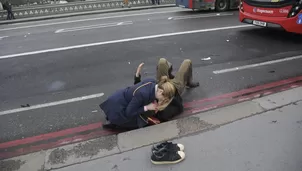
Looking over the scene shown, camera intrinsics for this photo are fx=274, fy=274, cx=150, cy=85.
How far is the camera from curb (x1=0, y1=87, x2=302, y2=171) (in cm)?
322

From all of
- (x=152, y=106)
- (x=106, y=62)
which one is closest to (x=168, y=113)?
(x=152, y=106)

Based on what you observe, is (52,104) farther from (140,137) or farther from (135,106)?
(140,137)

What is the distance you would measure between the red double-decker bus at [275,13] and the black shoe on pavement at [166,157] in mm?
5869

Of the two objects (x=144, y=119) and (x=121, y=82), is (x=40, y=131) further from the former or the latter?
(x=121, y=82)

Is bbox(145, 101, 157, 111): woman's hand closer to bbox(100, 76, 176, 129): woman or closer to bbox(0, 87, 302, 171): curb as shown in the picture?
bbox(100, 76, 176, 129): woman

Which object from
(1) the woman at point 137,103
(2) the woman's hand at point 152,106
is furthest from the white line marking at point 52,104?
(2) the woman's hand at point 152,106

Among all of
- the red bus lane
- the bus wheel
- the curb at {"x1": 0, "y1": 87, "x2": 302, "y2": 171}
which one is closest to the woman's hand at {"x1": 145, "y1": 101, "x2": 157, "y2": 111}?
the curb at {"x1": 0, "y1": 87, "x2": 302, "y2": 171}

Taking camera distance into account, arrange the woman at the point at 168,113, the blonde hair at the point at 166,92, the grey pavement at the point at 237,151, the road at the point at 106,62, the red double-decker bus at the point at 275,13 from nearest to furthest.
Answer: the grey pavement at the point at 237,151, the blonde hair at the point at 166,92, the woman at the point at 168,113, the road at the point at 106,62, the red double-decker bus at the point at 275,13

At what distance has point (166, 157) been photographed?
301cm

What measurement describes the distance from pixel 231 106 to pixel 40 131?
2898 mm

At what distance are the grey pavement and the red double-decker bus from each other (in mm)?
4373

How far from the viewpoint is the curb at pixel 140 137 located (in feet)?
10.6

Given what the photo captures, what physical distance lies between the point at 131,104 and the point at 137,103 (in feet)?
0.27

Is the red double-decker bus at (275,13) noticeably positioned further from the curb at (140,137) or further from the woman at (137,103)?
the woman at (137,103)
